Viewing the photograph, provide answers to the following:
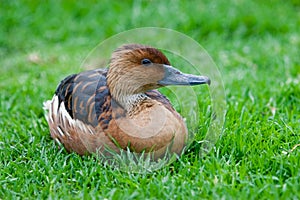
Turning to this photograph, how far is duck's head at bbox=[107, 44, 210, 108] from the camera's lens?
3641mm

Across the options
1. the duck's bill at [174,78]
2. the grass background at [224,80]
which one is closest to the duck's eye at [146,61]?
the duck's bill at [174,78]

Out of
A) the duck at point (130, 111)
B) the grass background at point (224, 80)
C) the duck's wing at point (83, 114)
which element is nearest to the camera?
the grass background at point (224, 80)

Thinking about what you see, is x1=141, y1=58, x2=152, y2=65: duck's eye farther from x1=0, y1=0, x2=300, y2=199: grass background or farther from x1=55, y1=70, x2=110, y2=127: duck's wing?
x1=0, y1=0, x2=300, y2=199: grass background

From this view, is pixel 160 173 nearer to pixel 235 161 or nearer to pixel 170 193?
pixel 170 193

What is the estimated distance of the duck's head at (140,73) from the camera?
364cm

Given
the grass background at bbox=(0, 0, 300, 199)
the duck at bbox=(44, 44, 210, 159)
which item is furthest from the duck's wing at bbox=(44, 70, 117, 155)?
the grass background at bbox=(0, 0, 300, 199)

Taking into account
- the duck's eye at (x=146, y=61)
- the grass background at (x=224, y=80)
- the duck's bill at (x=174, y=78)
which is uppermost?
the duck's eye at (x=146, y=61)

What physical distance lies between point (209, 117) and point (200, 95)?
0.72 meters

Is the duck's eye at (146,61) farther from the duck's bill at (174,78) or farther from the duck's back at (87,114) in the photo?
the duck's back at (87,114)

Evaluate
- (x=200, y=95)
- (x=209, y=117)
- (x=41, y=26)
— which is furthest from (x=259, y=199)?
(x=41, y=26)

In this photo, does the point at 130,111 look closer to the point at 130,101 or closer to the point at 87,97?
the point at 130,101

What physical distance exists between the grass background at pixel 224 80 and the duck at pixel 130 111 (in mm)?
150

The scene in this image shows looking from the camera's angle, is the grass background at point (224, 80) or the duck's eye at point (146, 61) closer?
the grass background at point (224, 80)

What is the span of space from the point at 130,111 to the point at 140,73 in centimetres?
28
